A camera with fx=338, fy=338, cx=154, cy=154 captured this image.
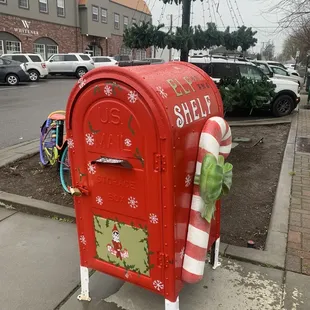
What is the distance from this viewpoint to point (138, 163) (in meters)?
2.00

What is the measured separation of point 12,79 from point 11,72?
0.44 m

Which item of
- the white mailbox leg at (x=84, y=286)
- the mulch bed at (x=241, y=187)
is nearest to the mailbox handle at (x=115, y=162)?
the white mailbox leg at (x=84, y=286)

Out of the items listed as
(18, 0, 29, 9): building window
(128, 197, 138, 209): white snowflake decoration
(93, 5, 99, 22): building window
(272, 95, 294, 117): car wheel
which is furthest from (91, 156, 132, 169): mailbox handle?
(93, 5, 99, 22): building window

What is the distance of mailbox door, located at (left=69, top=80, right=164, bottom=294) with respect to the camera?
→ 1938mm

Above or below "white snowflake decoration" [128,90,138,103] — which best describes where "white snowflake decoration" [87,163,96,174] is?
below

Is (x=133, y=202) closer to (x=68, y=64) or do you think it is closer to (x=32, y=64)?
(x=32, y=64)

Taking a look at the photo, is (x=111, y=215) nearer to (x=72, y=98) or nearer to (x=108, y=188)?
(x=108, y=188)

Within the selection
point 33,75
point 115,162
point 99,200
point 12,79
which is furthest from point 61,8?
point 115,162

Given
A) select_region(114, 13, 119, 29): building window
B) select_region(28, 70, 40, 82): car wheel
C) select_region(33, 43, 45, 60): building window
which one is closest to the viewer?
select_region(28, 70, 40, 82): car wheel

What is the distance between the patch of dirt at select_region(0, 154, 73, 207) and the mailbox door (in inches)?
73.9

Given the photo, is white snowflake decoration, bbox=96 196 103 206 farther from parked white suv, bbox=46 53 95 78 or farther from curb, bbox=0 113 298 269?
parked white suv, bbox=46 53 95 78

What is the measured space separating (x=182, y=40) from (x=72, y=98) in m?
3.72

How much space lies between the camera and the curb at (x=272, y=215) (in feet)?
9.71

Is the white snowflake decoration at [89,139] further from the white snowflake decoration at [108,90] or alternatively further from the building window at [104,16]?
the building window at [104,16]
